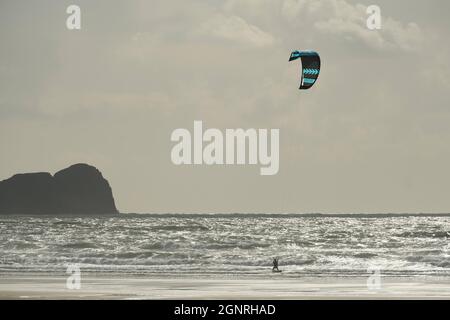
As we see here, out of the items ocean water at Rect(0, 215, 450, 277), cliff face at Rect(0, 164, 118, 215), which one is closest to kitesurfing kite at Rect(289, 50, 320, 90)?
ocean water at Rect(0, 215, 450, 277)

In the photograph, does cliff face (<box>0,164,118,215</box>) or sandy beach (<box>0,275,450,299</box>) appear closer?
sandy beach (<box>0,275,450,299</box>)

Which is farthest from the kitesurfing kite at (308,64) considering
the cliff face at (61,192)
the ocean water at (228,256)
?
the cliff face at (61,192)

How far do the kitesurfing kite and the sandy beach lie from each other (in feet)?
26.7

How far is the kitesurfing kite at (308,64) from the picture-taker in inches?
1261

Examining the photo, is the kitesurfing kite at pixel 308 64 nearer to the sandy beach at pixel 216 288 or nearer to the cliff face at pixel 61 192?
the sandy beach at pixel 216 288

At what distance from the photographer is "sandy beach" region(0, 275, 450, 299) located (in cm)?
2098

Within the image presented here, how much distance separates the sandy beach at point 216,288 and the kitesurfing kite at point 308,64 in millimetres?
8148

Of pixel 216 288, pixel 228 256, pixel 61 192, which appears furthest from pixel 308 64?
pixel 61 192

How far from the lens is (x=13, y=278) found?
2661 centimetres

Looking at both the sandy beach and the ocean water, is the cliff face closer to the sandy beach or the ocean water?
the ocean water

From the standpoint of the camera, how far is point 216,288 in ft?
76.1

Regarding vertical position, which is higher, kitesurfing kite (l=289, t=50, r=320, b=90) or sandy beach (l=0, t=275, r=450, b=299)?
kitesurfing kite (l=289, t=50, r=320, b=90)
